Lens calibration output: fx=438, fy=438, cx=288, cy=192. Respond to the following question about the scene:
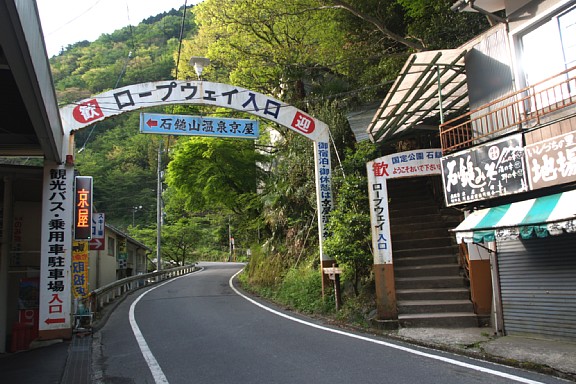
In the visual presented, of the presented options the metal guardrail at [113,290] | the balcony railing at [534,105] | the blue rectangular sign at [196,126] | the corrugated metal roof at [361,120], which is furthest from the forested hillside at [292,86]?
the metal guardrail at [113,290]

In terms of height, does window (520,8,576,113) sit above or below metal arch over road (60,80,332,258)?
below

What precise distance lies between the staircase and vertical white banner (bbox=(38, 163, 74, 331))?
25.7 ft

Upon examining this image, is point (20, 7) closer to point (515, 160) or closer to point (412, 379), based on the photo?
point (412, 379)

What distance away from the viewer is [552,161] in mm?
7098

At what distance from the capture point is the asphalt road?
6.00 m

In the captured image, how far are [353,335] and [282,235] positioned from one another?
1059cm

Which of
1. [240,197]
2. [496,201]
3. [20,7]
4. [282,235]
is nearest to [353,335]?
[496,201]

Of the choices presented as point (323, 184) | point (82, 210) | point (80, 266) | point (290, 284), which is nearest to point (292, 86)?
point (323, 184)

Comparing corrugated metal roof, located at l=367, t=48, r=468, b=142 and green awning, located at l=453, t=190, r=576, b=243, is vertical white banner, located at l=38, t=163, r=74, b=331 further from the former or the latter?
green awning, located at l=453, t=190, r=576, b=243

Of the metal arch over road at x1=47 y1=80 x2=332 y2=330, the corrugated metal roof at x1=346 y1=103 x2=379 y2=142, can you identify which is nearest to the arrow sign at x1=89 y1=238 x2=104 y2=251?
the metal arch over road at x1=47 y1=80 x2=332 y2=330

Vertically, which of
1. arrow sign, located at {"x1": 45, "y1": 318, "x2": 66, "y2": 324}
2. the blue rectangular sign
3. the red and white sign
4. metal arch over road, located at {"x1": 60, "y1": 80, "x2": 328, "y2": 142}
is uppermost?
metal arch over road, located at {"x1": 60, "y1": 80, "x2": 328, "y2": 142}

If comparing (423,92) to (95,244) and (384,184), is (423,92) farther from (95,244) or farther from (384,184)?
(95,244)

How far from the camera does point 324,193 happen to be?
45.7 feet

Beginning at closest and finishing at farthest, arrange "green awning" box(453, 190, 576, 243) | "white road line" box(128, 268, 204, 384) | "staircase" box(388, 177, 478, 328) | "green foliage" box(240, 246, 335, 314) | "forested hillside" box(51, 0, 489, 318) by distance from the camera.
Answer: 1. "white road line" box(128, 268, 204, 384)
2. "green awning" box(453, 190, 576, 243)
3. "staircase" box(388, 177, 478, 328)
4. "green foliage" box(240, 246, 335, 314)
5. "forested hillside" box(51, 0, 489, 318)
